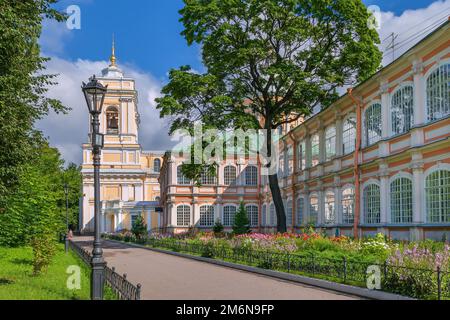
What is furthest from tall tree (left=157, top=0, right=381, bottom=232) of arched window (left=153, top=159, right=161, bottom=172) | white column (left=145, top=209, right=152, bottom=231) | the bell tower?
arched window (left=153, top=159, right=161, bottom=172)

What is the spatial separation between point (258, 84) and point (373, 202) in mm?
9561

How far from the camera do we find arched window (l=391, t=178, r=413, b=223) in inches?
833

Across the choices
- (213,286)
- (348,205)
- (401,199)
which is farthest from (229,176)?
(213,286)

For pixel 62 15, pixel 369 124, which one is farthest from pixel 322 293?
pixel 369 124

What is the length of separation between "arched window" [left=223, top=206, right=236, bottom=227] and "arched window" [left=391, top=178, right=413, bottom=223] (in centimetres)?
2536

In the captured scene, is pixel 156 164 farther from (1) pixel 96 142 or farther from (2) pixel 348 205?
(1) pixel 96 142

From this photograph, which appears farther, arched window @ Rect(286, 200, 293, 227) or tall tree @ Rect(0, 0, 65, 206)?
arched window @ Rect(286, 200, 293, 227)

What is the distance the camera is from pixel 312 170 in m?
32.3

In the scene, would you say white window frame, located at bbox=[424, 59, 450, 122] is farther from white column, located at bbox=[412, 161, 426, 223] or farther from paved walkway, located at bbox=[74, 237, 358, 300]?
paved walkway, located at bbox=[74, 237, 358, 300]

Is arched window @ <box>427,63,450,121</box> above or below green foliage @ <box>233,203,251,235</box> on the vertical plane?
above

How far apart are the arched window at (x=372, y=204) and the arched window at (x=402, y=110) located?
314cm

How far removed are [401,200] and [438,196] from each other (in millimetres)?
2587

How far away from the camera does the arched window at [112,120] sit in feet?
231
